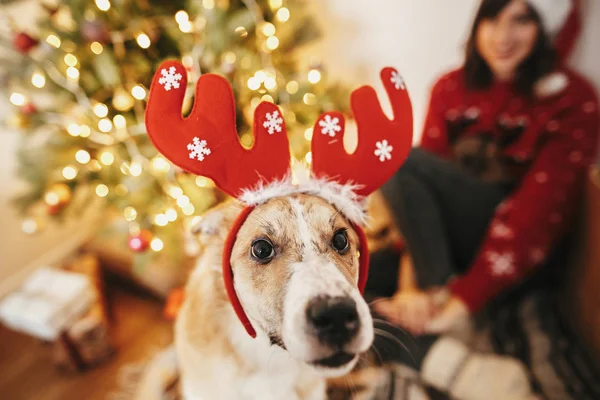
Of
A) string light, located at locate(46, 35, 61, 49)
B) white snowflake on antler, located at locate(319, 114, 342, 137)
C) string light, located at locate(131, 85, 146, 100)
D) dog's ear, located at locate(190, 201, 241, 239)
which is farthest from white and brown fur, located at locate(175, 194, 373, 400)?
string light, located at locate(46, 35, 61, 49)

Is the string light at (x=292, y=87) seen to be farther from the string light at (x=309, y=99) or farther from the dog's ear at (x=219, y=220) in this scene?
the dog's ear at (x=219, y=220)

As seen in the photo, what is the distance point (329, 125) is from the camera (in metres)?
0.71

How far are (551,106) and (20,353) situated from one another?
220 cm

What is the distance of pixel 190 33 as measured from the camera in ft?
4.23

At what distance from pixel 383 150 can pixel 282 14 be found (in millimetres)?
943

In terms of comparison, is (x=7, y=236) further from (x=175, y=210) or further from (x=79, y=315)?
(x=175, y=210)

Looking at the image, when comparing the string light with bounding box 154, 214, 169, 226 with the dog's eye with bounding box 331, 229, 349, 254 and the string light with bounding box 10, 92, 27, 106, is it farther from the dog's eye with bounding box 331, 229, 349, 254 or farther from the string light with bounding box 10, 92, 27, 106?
the dog's eye with bounding box 331, 229, 349, 254

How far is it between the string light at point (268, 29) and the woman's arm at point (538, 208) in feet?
3.30

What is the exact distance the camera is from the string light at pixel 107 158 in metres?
1.33

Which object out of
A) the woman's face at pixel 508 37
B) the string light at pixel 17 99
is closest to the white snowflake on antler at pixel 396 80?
the woman's face at pixel 508 37

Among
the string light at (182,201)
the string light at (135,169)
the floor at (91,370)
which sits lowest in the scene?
the floor at (91,370)

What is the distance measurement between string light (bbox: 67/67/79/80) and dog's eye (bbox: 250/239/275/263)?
2.85 ft

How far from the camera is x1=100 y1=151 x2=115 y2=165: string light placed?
1326mm

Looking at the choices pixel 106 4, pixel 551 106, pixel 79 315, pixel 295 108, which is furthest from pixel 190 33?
pixel 551 106
